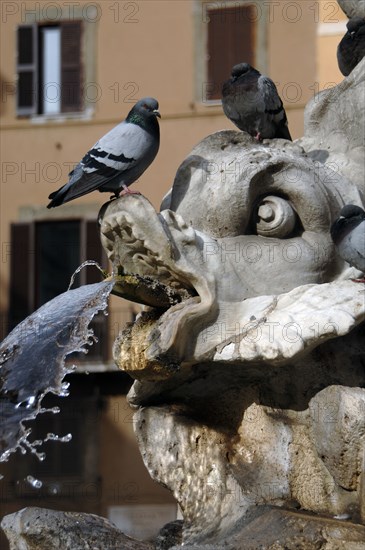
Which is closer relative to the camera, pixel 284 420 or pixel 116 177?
pixel 284 420

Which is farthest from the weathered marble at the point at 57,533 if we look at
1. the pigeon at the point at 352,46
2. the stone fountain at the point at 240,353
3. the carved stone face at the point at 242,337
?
the pigeon at the point at 352,46

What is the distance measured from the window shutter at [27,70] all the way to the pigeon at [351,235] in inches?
851

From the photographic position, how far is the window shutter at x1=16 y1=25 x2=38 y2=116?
87.1 feet

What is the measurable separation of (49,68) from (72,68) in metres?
0.55

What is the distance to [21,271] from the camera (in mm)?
25766

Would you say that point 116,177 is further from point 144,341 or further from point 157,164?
point 157,164

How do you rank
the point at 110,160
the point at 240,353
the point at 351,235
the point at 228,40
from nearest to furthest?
the point at 240,353
the point at 351,235
the point at 110,160
the point at 228,40

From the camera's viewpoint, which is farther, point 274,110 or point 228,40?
point 228,40

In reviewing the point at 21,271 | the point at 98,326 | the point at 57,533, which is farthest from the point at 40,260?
the point at 57,533

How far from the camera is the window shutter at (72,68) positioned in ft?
86.2

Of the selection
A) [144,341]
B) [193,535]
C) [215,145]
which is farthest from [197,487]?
[215,145]

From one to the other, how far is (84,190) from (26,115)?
68.3 ft

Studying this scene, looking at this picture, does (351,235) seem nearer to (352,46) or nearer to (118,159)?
(118,159)

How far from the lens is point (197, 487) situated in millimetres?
5246
